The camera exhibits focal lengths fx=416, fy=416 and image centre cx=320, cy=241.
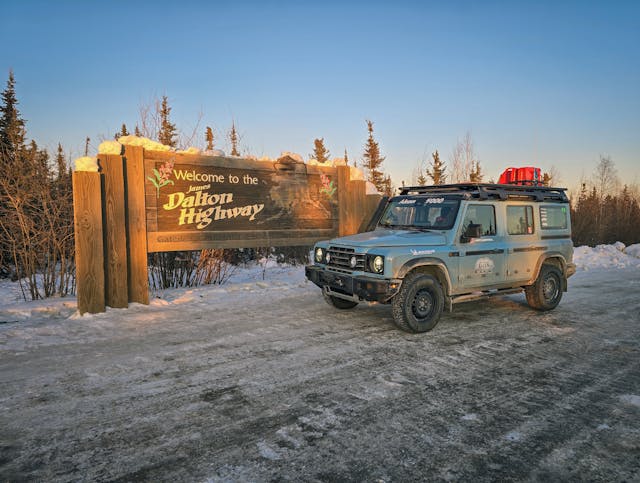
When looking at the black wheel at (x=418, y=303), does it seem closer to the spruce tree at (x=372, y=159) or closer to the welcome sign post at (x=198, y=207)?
the welcome sign post at (x=198, y=207)

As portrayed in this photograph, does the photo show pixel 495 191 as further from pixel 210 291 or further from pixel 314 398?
pixel 210 291

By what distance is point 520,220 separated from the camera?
721 centimetres

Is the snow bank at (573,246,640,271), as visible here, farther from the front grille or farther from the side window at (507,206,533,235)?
the front grille

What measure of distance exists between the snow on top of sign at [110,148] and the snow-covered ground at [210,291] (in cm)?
275

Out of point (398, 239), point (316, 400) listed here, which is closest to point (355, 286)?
point (398, 239)

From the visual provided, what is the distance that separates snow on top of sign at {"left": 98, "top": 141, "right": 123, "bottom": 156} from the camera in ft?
24.0

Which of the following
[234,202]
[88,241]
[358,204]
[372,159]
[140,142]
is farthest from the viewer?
[372,159]

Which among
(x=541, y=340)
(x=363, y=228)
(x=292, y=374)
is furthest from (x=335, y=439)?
(x=363, y=228)

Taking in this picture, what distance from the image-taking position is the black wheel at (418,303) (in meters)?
5.76

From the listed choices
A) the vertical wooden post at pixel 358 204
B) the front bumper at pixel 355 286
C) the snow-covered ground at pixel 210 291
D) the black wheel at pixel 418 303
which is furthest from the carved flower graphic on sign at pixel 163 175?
the black wheel at pixel 418 303

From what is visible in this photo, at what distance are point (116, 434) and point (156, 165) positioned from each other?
5763mm

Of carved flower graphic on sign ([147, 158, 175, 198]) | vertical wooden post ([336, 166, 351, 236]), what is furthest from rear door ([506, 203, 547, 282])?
carved flower graphic on sign ([147, 158, 175, 198])

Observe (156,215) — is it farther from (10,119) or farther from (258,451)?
(10,119)

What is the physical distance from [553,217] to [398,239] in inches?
145
